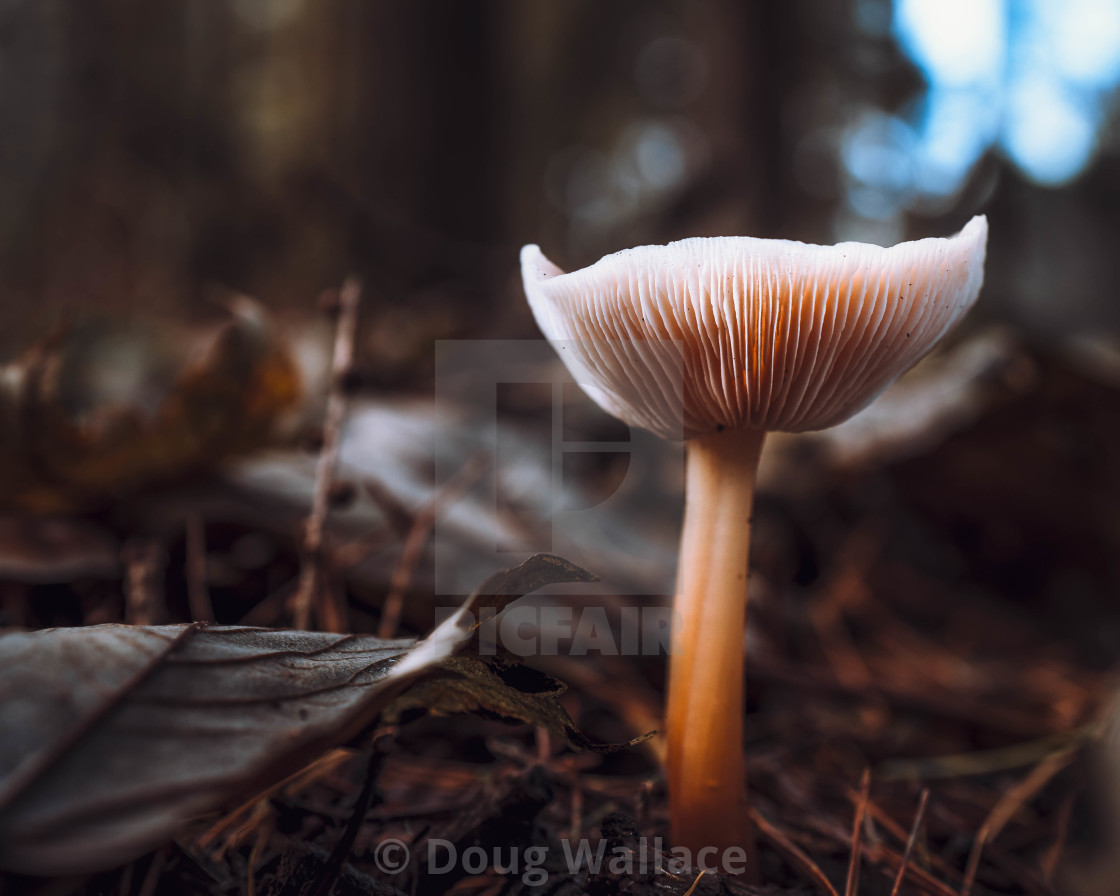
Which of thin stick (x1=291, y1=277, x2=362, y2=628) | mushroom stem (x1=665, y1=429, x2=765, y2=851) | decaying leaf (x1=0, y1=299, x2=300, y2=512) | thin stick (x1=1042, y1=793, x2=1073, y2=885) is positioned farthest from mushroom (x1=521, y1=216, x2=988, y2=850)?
decaying leaf (x1=0, y1=299, x2=300, y2=512)

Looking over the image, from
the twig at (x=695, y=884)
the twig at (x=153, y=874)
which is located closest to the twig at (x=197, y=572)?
the twig at (x=153, y=874)

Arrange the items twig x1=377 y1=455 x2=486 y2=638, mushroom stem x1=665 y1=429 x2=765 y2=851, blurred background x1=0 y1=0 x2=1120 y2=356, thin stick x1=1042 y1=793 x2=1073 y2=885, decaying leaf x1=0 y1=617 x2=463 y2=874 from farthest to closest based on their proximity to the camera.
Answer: blurred background x1=0 y1=0 x2=1120 y2=356
twig x1=377 y1=455 x2=486 y2=638
thin stick x1=1042 y1=793 x2=1073 y2=885
mushroom stem x1=665 y1=429 x2=765 y2=851
decaying leaf x1=0 y1=617 x2=463 y2=874

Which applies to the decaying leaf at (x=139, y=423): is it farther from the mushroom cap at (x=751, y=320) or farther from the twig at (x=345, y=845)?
the twig at (x=345, y=845)

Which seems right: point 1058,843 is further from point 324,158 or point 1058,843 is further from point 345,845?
point 324,158

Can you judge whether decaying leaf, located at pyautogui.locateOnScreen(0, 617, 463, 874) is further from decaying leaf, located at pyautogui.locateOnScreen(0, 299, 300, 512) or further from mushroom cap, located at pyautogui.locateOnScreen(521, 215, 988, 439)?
decaying leaf, located at pyautogui.locateOnScreen(0, 299, 300, 512)

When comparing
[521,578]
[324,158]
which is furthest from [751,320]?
[324,158]

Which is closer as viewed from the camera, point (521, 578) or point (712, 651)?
point (521, 578)
